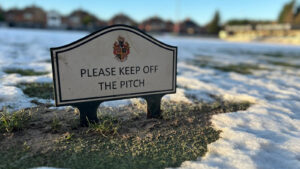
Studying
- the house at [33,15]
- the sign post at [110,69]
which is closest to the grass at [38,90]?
the sign post at [110,69]

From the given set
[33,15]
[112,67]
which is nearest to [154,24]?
[33,15]

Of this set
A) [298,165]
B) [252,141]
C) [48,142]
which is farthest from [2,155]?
[298,165]

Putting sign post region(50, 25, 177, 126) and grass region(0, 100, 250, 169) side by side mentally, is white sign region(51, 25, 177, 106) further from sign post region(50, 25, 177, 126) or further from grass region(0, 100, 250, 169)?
grass region(0, 100, 250, 169)

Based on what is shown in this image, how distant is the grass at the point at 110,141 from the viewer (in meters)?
1.76

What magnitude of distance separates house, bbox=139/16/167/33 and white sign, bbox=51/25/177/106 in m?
65.4

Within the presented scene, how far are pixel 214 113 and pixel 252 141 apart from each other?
2.84 feet

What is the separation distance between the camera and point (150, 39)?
2.53 meters

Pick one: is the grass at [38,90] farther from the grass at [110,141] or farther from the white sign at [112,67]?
the white sign at [112,67]

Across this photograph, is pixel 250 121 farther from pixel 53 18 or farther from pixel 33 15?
pixel 53 18

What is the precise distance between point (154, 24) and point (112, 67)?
67598mm

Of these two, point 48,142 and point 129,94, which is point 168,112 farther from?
point 48,142

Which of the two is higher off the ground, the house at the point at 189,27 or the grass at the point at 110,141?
the house at the point at 189,27

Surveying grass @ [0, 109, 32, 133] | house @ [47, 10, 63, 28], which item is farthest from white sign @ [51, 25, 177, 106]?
house @ [47, 10, 63, 28]

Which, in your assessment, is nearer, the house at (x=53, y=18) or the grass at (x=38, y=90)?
the grass at (x=38, y=90)
